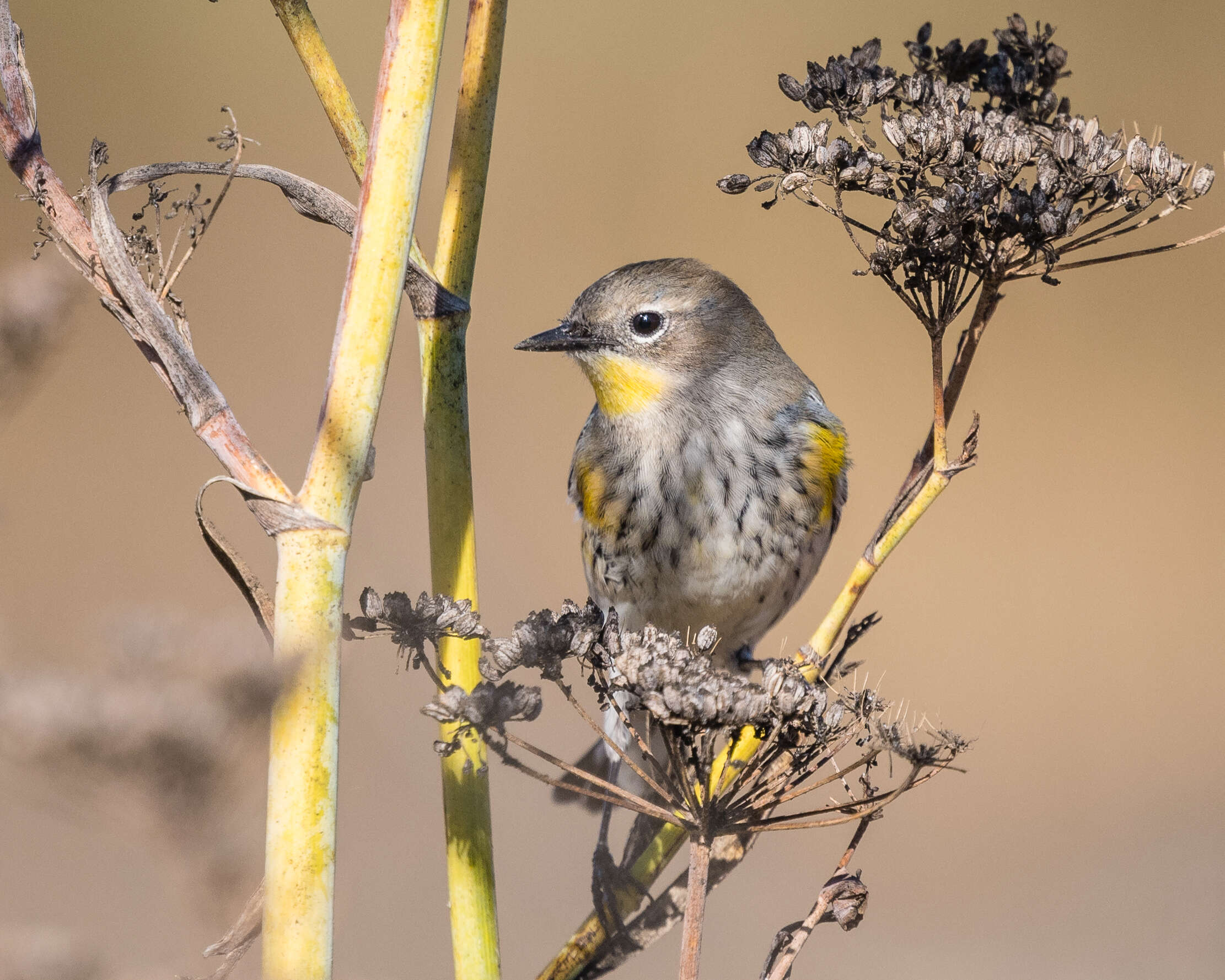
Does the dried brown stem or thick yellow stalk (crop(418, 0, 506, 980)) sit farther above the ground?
thick yellow stalk (crop(418, 0, 506, 980))

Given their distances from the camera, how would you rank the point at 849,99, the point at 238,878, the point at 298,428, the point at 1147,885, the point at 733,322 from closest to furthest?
the point at 238,878, the point at 849,99, the point at 733,322, the point at 1147,885, the point at 298,428

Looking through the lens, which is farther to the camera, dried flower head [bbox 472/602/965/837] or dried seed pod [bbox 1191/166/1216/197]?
dried seed pod [bbox 1191/166/1216/197]

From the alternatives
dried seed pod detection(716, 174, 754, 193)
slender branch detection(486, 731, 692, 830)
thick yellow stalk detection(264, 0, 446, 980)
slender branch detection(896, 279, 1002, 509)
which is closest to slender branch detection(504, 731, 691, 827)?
slender branch detection(486, 731, 692, 830)

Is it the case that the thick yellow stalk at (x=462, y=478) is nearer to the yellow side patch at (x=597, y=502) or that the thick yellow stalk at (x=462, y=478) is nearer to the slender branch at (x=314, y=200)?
the slender branch at (x=314, y=200)

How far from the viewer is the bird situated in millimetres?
2492

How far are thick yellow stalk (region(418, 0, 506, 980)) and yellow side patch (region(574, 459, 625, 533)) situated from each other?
126cm

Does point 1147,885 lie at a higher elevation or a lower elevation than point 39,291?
lower

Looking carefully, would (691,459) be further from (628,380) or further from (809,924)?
(809,924)

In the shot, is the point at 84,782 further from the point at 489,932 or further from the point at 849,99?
the point at 849,99

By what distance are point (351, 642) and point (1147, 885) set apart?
490cm

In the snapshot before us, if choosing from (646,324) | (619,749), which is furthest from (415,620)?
(646,324)

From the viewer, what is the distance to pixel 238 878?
866mm

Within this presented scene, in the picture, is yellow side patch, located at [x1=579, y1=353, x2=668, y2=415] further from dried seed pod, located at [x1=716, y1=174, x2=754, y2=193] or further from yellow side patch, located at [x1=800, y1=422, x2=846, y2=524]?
dried seed pod, located at [x1=716, y1=174, x2=754, y2=193]

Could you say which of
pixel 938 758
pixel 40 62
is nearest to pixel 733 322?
pixel 938 758
